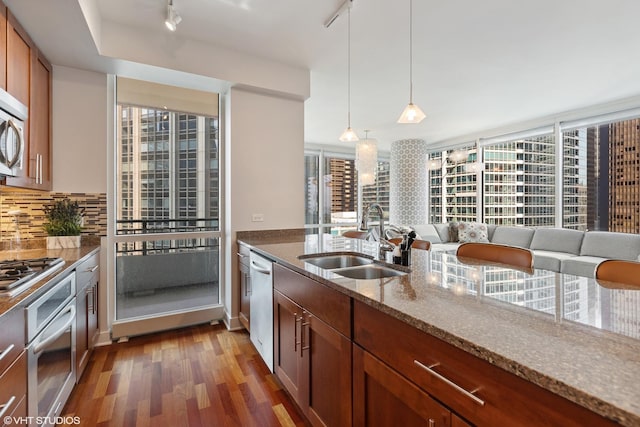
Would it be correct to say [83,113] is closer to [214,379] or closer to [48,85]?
[48,85]

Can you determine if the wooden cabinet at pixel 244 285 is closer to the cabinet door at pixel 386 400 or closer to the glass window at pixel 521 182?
the cabinet door at pixel 386 400

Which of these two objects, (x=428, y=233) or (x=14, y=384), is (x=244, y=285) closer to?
(x=14, y=384)

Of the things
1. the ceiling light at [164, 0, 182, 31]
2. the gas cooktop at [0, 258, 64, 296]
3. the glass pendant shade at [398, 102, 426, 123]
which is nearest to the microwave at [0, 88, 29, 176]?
the gas cooktop at [0, 258, 64, 296]

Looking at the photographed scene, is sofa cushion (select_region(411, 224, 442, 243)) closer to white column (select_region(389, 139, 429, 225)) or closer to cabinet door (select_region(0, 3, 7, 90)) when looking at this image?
white column (select_region(389, 139, 429, 225))

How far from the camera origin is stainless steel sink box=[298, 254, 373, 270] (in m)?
1.98

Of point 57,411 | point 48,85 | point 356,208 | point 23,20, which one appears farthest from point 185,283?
point 356,208

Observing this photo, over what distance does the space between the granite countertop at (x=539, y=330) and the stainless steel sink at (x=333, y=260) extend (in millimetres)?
556

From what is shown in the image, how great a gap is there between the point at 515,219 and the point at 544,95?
2.56 meters

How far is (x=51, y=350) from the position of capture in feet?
5.01

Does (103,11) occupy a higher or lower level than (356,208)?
higher

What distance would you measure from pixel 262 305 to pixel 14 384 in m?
1.34

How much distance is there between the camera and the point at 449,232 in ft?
19.5

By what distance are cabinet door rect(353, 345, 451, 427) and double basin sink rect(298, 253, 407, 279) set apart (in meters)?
0.54

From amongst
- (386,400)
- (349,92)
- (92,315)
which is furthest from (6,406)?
(349,92)
